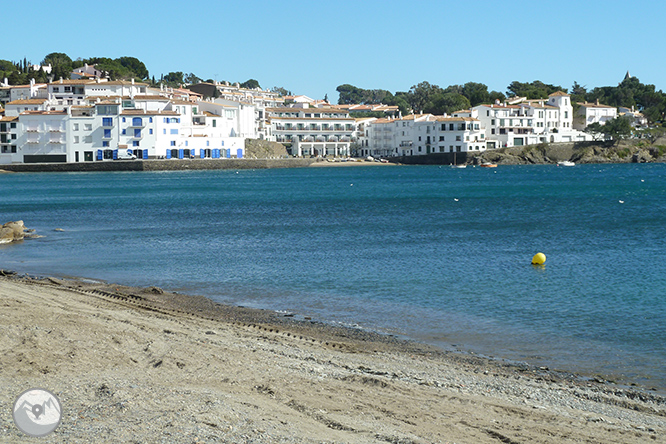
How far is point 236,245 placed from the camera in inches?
1079

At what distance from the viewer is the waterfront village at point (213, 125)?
99.7m

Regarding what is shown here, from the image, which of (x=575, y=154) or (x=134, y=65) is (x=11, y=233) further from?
(x=134, y=65)

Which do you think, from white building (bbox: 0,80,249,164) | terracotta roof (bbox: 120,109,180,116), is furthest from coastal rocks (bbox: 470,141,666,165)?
terracotta roof (bbox: 120,109,180,116)

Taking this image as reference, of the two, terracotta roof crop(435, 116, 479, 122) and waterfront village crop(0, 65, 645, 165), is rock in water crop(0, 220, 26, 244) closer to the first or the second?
waterfront village crop(0, 65, 645, 165)

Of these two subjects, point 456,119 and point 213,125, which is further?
point 456,119

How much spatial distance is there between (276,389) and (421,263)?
566 inches

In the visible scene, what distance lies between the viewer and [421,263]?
73.7ft

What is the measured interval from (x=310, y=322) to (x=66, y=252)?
543 inches

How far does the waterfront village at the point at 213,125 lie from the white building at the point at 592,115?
20 cm

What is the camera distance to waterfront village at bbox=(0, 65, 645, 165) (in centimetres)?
9969

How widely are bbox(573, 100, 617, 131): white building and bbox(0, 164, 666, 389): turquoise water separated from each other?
309ft

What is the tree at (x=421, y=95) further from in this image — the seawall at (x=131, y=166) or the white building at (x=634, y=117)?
Result: the seawall at (x=131, y=166)

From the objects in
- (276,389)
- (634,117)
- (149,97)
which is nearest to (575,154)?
(634,117)

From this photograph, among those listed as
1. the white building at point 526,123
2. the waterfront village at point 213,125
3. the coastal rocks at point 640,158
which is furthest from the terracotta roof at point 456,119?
the coastal rocks at point 640,158
